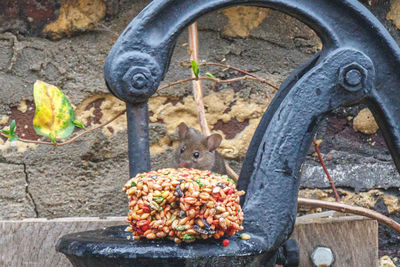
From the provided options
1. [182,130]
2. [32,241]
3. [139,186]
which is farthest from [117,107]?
[139,186]

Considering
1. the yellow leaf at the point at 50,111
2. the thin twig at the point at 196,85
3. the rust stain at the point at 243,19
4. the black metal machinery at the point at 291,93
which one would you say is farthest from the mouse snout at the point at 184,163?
the black metal machinery at the point at 291,93

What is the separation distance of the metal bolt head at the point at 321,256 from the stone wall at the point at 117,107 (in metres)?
0.45

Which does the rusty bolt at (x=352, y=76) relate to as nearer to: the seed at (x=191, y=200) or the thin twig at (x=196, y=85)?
the seed at (x=191, y=200)

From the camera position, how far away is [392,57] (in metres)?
0.94

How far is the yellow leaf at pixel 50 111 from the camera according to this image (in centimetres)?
106

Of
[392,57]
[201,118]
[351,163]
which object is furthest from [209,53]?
[392,57]

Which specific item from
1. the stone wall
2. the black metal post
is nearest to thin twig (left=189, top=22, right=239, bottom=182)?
the stone wall

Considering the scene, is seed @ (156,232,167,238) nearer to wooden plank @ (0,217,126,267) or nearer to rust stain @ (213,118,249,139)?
wooden plank @ (0,217,126,267)

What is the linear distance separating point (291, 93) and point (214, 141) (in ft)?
2.49

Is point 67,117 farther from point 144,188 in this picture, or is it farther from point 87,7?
point 87,7

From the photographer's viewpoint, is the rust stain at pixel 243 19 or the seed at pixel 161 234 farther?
the rust stain at pixel 243 19

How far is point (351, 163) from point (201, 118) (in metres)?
0.46

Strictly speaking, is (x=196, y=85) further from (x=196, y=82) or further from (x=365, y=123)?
(x=365, y=123)

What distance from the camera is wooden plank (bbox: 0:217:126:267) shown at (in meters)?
1.18
